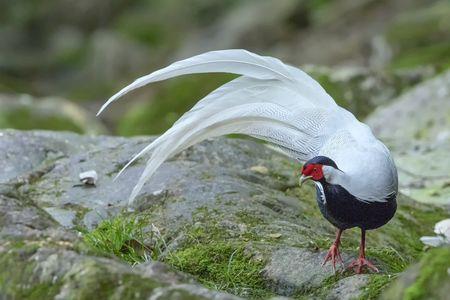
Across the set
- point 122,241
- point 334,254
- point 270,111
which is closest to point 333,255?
point 334,254

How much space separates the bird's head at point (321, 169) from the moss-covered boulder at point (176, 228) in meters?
0.43

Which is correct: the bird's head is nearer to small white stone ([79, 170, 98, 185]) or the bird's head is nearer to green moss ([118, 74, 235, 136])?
small white stone ([79, 170, 98, 185])

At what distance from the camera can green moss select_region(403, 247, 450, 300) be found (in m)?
3.14

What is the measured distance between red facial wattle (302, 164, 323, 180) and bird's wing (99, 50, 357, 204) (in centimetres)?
46

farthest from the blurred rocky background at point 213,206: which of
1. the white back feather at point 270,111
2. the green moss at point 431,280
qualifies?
the white back feather at point 270,111

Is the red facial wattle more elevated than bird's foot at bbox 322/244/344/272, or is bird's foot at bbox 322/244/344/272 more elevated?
the red facial wattle

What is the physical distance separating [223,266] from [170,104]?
7706 mm

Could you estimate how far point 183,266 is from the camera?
4.87 meters

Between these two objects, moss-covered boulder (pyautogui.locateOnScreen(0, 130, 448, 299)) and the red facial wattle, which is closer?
moss-covered boulder (pyautogui.locateOnScreen(0, 130, 448, 299))

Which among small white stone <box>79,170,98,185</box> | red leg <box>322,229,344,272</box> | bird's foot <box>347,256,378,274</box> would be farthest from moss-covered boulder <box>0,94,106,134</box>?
bird's foot <box>347,256,378,274</box>

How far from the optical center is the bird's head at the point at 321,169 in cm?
470

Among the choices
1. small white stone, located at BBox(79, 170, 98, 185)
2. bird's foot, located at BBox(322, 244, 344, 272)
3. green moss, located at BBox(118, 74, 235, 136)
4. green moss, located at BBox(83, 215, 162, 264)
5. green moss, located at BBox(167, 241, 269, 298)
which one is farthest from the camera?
green moss, located at BBox(118, 74, 235, 136)

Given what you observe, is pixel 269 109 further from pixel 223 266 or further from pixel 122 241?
pixel 122 241

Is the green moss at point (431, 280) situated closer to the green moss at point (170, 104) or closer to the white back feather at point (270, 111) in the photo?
the white back feather at point (270, 111)
